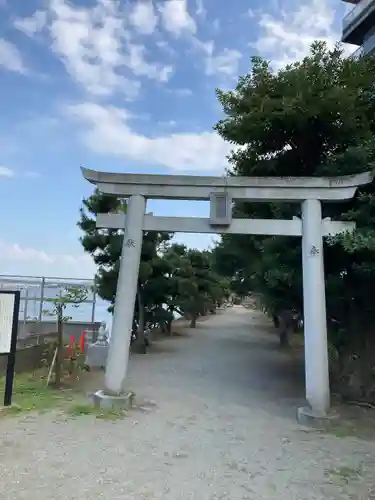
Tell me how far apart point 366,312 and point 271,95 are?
391cm

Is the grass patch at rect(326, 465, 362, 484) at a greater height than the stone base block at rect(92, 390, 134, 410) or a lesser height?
lesser

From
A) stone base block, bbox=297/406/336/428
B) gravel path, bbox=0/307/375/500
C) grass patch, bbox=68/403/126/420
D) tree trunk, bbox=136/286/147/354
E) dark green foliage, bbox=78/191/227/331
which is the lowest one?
gravel path, bbox=0/307/375/500

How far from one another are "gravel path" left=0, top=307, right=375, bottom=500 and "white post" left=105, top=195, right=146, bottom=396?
2.00ft

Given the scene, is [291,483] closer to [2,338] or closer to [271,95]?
[2,338]

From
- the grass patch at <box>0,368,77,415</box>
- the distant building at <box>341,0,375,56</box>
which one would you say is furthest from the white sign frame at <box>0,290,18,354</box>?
the distant building at <box>341,0,375,56</box>

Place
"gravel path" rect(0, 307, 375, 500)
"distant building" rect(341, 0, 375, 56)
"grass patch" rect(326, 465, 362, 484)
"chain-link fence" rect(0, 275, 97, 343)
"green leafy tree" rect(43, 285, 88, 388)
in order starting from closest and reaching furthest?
"gravel path" rect(0, 307, 375, 500) → "grass patch" rect(326, 465, 362, 484) → "green leafy tree" rect(43, 285, 88, 388) → "chain-link fence" rect(0, 275, 97, 343) → "distant building" rect(341, 0, 375, 56)

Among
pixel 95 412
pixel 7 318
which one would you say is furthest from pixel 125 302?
pixel 7 318

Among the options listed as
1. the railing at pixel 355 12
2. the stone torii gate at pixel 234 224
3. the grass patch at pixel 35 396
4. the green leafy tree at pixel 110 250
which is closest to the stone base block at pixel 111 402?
the stone torii gate at pixel 234 224

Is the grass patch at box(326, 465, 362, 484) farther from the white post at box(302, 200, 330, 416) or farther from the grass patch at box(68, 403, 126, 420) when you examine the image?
the grass patch at box(68, 403, 126, 420)

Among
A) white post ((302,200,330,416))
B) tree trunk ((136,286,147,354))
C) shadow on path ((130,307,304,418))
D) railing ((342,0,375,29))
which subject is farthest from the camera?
railing ((342,0,375,29))

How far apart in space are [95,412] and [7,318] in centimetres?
183

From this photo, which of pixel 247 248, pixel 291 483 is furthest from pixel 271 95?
pixel 291 483

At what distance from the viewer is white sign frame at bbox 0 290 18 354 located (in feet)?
19.2

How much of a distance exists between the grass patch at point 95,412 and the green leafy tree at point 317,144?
2.96 metres
